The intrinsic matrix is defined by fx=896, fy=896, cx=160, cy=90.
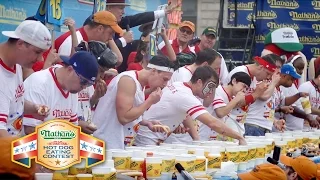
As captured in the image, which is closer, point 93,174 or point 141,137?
point 93,174

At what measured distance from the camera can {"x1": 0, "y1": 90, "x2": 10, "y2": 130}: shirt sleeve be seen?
5.72 metres

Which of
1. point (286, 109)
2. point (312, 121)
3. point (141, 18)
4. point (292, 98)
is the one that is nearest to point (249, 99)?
point (141, 18)

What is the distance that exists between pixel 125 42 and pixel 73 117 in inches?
128

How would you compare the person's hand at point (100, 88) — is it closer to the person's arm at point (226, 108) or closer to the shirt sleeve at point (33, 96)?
the shirt sleeve at point (33, 96)

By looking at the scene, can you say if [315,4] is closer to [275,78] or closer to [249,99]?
[275,78]

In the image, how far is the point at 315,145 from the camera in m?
8.29

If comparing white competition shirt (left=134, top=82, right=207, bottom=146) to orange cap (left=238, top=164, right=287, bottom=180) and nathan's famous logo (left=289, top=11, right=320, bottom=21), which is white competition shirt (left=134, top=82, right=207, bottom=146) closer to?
orange cap (left=238, top=164, right=287, bottom=180)

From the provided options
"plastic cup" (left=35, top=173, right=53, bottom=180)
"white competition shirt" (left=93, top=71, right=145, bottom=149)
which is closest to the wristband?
"white competition shirt" (left=93, top=71, right=145, bottom=149)

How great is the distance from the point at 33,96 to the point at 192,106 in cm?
188

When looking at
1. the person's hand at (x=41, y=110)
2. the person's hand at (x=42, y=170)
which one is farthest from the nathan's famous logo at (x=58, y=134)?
the person's hand at (x=41, y=110)

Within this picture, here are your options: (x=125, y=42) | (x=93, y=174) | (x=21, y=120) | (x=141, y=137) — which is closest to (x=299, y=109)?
(x=125, y=42)

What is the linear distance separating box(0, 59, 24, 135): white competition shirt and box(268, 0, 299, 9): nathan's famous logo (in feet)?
34.8

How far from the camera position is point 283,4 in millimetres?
16078

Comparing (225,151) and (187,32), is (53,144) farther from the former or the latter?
(187,32)
